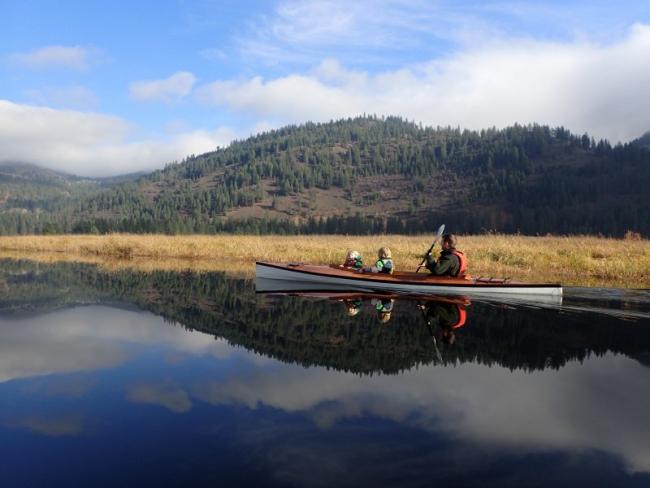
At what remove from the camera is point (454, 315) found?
16.2 m

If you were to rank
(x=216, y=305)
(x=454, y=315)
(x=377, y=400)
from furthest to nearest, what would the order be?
(x=216, y=305)
(x=454, y=315)
(x=377, y=400)

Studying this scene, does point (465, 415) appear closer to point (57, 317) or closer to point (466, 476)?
point (466, 476)

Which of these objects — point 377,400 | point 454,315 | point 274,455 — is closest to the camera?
point 274,455

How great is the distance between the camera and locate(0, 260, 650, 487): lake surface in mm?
6516

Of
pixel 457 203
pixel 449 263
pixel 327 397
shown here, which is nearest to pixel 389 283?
pixel 449 263

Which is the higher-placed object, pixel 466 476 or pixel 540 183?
pixel 540 183

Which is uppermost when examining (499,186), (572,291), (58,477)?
(499,186)

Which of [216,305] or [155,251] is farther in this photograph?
[155,251]

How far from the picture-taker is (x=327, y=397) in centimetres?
902

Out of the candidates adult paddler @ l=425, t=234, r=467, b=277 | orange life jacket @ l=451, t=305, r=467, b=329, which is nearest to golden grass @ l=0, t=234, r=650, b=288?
adult paddler @ l=425, t=234, r=467, b=277

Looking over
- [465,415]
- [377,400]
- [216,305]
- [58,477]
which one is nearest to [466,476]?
[465,415]

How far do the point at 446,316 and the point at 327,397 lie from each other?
26.1 feet

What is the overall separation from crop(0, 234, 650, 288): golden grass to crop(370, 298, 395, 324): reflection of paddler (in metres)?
9.75

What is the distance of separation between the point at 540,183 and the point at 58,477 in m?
173
